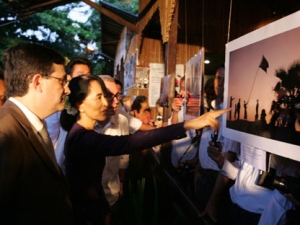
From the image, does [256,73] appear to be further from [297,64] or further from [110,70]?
[110,70]

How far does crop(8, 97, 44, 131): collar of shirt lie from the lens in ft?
4.82

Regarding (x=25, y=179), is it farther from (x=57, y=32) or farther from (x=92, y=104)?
(x=57, y=32)

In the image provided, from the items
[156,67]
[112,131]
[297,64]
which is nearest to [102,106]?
[112,131]

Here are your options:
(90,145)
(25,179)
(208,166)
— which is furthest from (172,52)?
(25,179)

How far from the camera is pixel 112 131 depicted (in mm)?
2826

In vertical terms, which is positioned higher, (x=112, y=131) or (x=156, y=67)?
(x=156, y=67)

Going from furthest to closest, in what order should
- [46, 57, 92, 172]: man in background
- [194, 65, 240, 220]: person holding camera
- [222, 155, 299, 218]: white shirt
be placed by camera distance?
1. [46, 57, 92, 172]: man in background
2. [194, 65, 240, 220]: person holding camera
3. [222, 155, 299, 218]: white shirt

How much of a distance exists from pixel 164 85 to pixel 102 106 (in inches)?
68.6

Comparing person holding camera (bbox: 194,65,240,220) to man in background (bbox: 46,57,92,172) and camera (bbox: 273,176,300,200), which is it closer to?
camera (bbox: 273,176,300,200)

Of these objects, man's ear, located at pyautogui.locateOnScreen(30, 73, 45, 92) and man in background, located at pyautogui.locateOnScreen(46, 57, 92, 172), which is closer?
man's ear, located at pyautogui.locateOnScreen(30, 73, 45, 92)

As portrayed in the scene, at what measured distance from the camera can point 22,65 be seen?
144 centimetres

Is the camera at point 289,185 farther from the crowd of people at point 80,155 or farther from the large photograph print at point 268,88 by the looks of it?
the large photograph print at point 268,88

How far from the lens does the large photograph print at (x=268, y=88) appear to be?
121 cm

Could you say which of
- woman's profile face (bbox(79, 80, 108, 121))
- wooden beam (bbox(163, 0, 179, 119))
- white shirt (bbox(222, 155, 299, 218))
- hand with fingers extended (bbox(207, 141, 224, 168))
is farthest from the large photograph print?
wooden beam (bbox(163, 0, 179, 119))
